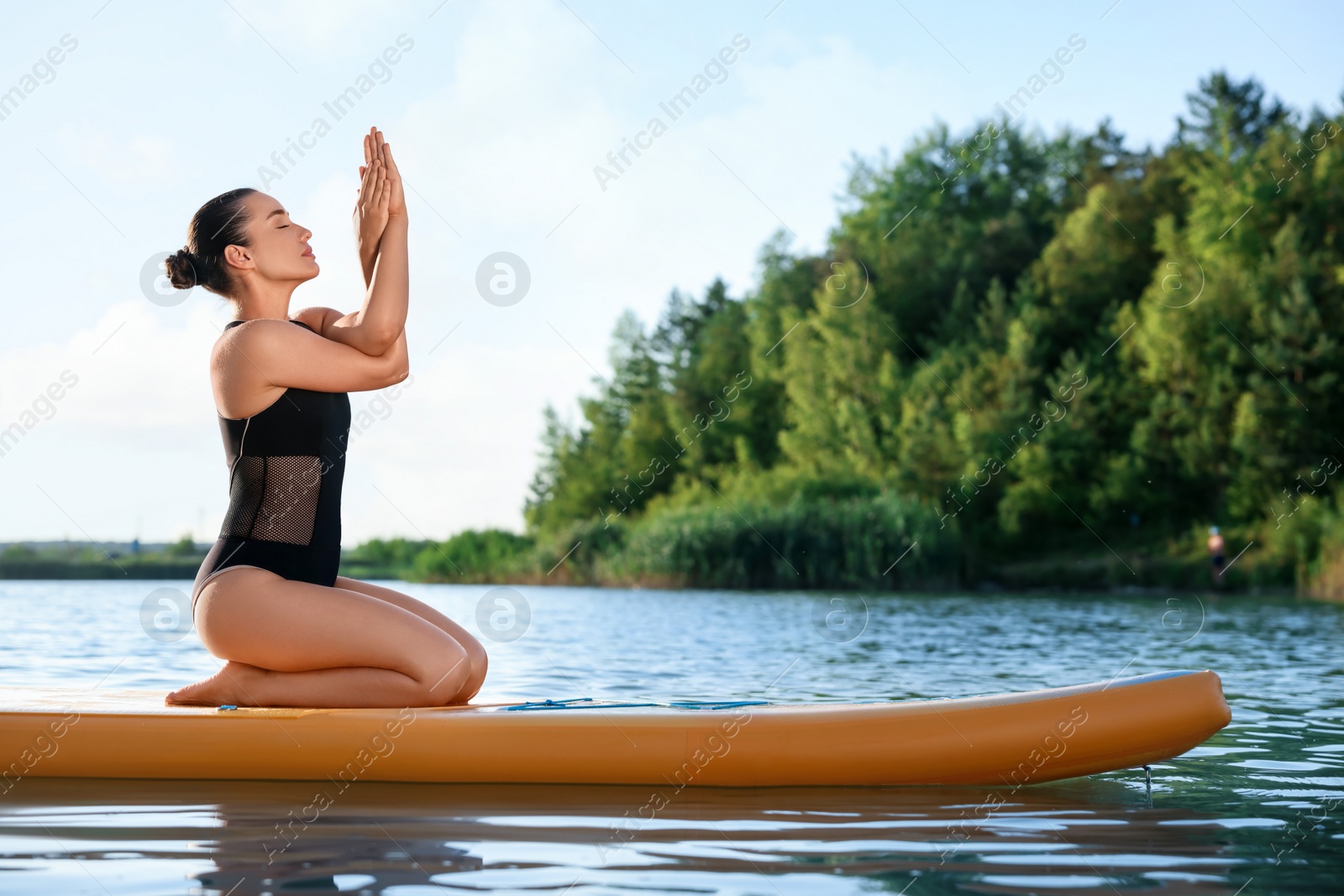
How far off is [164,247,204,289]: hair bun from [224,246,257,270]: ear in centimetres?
9

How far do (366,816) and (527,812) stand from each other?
405 millimetres

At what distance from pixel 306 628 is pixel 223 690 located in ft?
1.53

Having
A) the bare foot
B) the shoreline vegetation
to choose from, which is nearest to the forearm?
the bare foot

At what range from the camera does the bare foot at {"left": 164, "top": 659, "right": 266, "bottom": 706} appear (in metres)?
3.73

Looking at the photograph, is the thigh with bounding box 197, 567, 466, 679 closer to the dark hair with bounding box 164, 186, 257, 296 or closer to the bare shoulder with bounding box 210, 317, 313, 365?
the bare shoulder with bounding box 210, 317, 313, 365

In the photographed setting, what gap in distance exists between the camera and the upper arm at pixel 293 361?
342 cm

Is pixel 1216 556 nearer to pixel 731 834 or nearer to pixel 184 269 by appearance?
pixel 731 834

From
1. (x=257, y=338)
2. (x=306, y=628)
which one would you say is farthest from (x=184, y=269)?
(x=306, y=628)

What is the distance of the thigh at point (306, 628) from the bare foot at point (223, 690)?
0.06m

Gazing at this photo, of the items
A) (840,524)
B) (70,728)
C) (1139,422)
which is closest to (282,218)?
(70,728)

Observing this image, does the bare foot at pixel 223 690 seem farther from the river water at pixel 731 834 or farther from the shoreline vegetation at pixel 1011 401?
the shoreline vegetation at pixel 1011 401

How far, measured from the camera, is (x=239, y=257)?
11.8 ft

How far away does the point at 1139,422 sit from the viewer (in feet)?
113

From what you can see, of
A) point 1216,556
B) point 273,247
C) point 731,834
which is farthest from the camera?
point 1216,556
